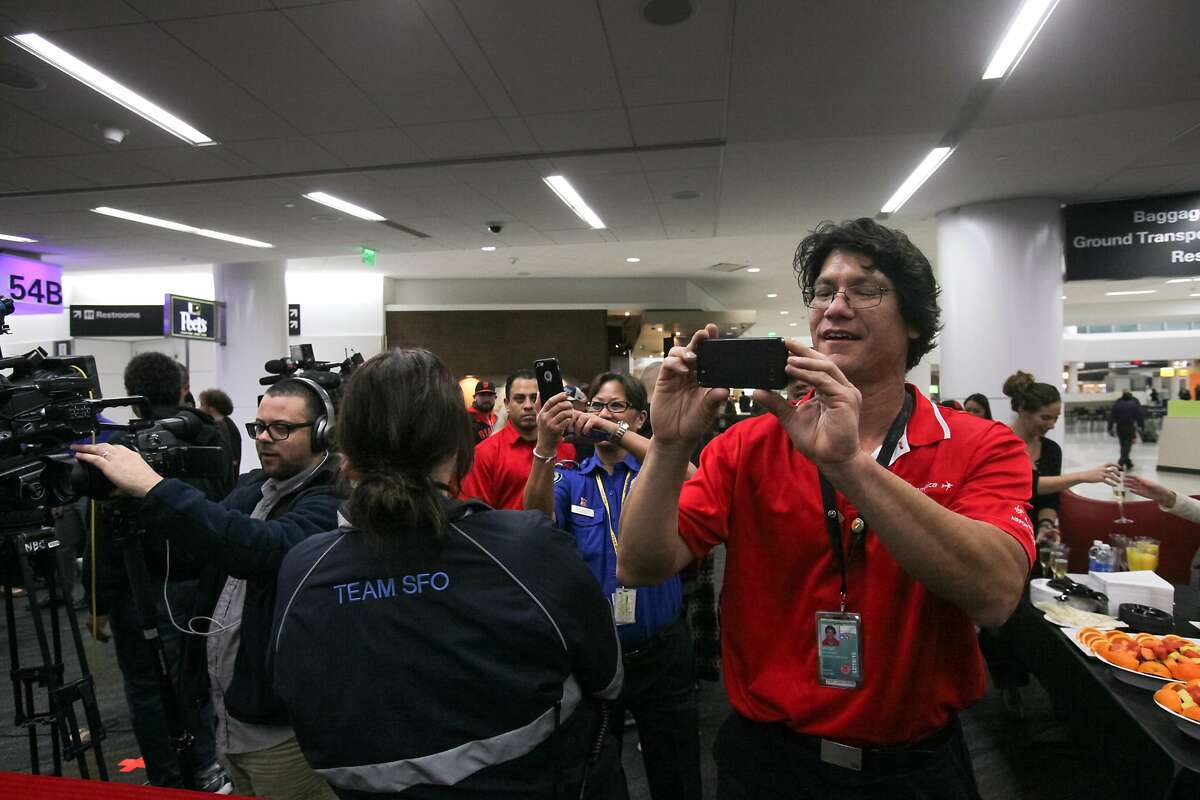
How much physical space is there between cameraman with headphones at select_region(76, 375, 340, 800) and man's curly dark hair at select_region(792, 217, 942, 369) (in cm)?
139

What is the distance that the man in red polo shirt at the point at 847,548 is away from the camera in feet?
3.06

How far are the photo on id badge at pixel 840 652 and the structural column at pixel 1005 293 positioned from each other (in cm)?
577

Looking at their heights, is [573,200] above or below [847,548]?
above

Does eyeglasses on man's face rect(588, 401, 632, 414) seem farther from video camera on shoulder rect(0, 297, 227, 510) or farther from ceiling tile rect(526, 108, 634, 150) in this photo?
ceiling tile rect(526, 108, 634, 150)

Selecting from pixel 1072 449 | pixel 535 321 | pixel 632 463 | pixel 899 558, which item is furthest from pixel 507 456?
pixel 1072 449

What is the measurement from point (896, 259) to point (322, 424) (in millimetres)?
1561

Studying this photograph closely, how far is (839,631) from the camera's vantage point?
1.04 metres

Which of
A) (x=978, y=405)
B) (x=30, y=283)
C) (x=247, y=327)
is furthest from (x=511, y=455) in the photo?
(x=30, y=283)

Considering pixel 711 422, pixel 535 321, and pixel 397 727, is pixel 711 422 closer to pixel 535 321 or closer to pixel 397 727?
pixel 397 727

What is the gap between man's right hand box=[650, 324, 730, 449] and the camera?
1.01 meters

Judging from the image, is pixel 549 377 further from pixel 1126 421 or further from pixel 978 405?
pixel 1126 421

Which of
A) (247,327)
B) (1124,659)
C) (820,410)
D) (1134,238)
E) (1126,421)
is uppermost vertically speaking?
(1134,238)

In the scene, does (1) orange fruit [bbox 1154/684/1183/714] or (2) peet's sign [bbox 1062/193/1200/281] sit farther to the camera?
(2) peet's sign [bbox 1062/193/1200/281]

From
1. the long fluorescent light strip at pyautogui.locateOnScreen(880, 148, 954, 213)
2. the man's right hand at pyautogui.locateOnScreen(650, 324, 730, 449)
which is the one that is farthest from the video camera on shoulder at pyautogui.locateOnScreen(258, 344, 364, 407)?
the long fluorescent light strip at pyautogui.locateOnScreen(880, 148, 954, 213)
